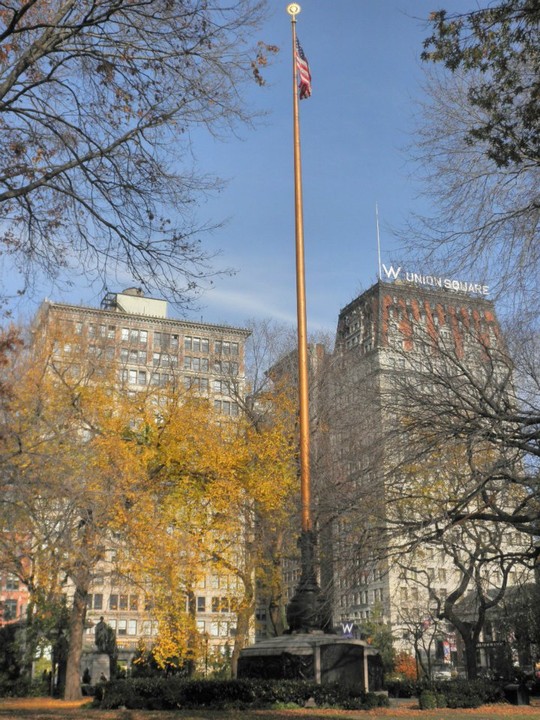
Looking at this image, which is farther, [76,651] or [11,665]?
[11,665]

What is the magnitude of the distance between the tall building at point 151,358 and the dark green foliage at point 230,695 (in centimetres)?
1454

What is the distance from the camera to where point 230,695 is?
17.6 meters

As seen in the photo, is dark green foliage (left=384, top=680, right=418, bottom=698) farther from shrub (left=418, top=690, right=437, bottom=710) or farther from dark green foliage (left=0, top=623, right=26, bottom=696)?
dark green foliage (left=0, top=623, right=26, bottom=696)

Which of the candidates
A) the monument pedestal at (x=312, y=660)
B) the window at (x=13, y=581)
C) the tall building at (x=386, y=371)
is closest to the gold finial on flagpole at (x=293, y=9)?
the tall building at (x=386, y=371)

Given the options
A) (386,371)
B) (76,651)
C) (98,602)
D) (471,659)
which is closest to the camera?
(386,371)

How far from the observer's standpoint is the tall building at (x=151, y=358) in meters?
36.1

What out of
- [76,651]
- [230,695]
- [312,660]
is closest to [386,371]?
[312,660]

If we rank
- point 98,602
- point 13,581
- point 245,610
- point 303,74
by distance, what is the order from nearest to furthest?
1. point 303,74
2. point 245,610
3. point 13,581
4. point 98,602

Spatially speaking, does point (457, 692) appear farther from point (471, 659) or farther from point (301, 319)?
point (301, 319)

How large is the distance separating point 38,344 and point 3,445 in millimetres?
13685

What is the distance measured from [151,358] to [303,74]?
38826 millimetres

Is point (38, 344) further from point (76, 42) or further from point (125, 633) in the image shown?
point (125, 633)

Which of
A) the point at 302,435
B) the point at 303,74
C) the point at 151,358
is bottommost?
the point at 302,435

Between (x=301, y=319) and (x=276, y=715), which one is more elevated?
(x=301, y=319)
